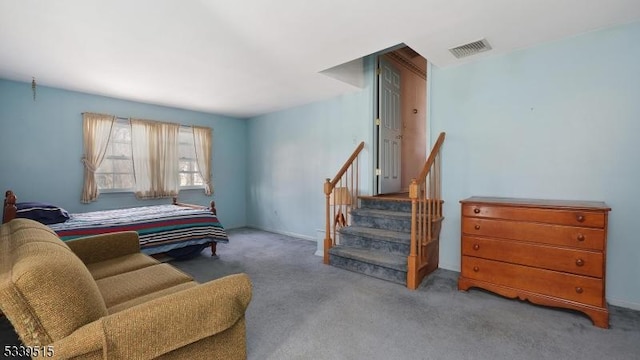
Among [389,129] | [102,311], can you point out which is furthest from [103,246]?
[389,129]

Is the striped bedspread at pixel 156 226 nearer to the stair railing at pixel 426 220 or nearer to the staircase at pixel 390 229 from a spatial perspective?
the staircase at pixel 390 229

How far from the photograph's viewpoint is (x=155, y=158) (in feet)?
15.3

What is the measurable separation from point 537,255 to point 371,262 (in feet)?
4.78

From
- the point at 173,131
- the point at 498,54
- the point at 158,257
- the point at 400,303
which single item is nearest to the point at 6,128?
the point at 173,131

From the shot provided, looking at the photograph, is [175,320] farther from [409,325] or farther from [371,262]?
[371,262]

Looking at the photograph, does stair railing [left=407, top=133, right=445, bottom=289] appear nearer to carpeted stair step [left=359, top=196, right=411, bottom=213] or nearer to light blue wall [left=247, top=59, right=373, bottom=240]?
carpeted stair step [left=359, top=196, right=411, bottom=213]

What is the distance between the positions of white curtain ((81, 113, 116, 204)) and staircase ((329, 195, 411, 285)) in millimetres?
3634

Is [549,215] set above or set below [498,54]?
below

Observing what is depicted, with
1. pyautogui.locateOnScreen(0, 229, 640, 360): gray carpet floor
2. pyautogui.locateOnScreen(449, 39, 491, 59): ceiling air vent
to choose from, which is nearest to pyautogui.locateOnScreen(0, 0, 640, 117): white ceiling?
pyautogui.locateOnScreen(449, 39, 491, 59): ceiling air vent

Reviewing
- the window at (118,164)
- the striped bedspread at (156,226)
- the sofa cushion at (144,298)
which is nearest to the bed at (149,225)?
the striped bedspread at (156,226)

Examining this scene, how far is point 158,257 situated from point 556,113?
4668 mm

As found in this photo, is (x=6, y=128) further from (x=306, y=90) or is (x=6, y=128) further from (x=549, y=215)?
(x=549, y=215)

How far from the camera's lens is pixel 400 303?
2420 millimetres

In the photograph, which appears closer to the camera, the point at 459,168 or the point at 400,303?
the point at 400,303
